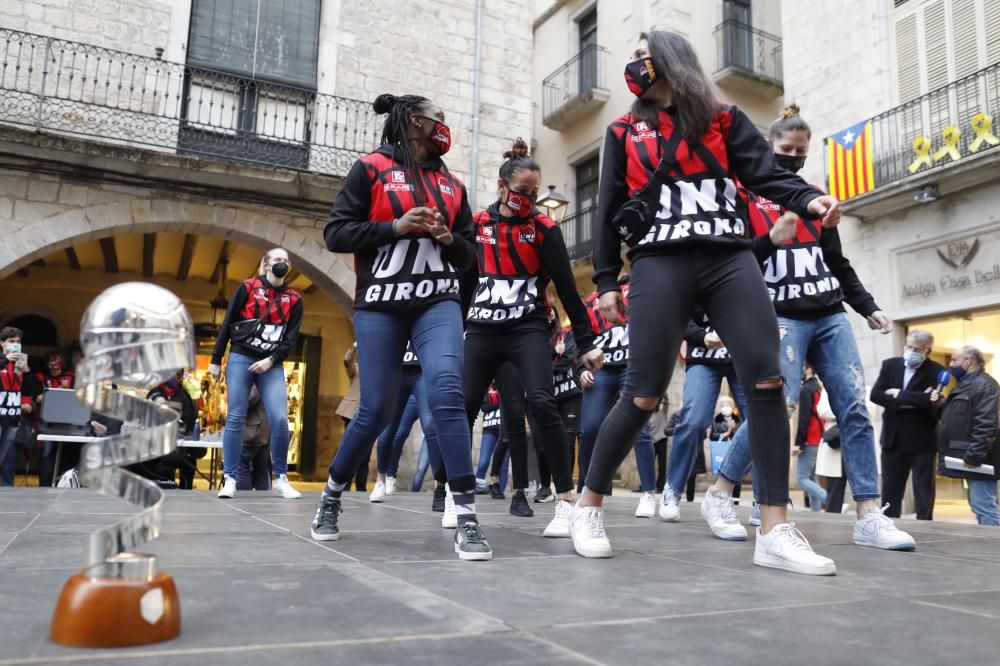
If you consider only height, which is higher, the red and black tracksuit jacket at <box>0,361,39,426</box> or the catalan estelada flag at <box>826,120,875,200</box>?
the catalan estelada flag at <box>826,120,875,200</box>

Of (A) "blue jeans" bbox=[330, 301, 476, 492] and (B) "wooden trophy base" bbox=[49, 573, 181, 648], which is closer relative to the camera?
(B) "wooden trophy base" bbox=[49, 573, 181, 648]

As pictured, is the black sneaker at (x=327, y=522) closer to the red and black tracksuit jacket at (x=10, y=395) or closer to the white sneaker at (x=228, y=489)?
the white sneaker at (x=228, y=489)

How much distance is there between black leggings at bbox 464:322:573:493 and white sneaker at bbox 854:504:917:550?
149 cm

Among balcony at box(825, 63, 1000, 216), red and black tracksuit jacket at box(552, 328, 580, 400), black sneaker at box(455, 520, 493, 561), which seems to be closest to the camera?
black sneaker at box(455, 520, 493, 561)

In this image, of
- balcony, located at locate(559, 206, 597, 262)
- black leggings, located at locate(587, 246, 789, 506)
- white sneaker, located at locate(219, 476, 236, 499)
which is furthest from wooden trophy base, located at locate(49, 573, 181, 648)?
balcony, located at locate(559, 206, 597, 262)

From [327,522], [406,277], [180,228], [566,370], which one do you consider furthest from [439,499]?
[180,228]

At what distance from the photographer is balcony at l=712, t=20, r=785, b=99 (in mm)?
16922

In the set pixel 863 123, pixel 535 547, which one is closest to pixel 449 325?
pixel 535 547

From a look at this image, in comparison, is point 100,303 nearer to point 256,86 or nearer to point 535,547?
point 535,547

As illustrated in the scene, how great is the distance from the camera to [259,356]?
6.16 metres

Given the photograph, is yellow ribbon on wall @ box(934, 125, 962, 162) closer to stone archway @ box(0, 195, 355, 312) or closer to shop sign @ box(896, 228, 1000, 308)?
shop sign @ box(896, 228, 1000, 308)

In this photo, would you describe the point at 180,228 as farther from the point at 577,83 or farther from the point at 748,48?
the point at 748,48

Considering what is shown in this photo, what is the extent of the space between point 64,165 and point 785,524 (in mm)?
10786

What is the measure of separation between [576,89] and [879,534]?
1795 centimetres
